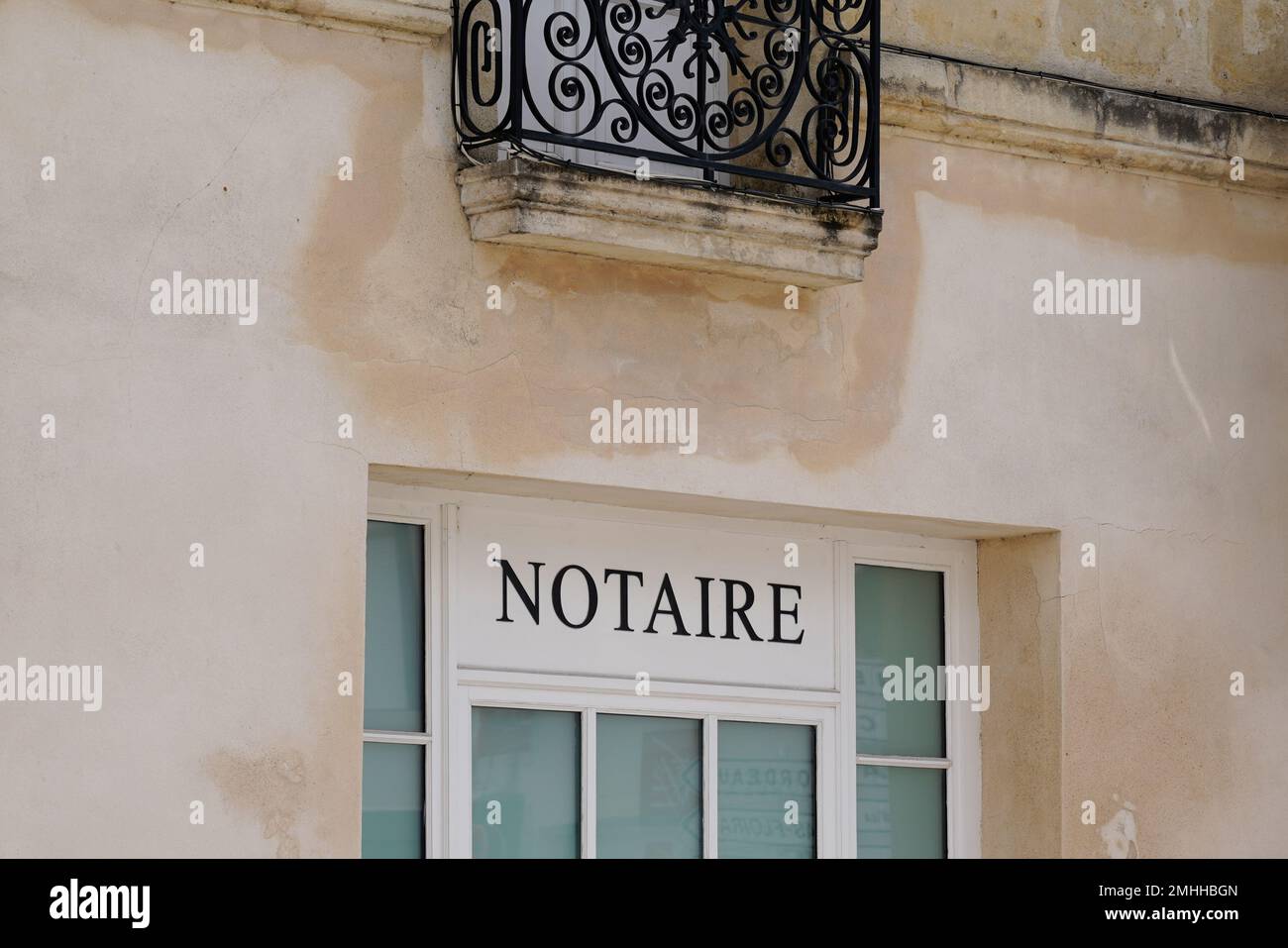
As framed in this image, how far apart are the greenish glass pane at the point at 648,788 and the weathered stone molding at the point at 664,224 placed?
1.36 metres

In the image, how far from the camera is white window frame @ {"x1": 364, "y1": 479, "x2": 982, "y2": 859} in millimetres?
6676

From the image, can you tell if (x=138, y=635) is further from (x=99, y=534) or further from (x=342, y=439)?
(x=342, y=439)

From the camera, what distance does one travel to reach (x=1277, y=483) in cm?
791

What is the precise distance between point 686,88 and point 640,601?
1583 mm

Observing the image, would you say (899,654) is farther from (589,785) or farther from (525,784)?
(525,784)

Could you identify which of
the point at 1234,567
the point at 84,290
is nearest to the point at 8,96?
the point at 84,290

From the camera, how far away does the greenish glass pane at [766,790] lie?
7.14 m

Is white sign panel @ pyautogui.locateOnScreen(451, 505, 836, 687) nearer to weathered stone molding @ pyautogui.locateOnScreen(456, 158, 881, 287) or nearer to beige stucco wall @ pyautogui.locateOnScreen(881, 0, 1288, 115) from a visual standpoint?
weathered stone molding @ pyautogui.locateOnScreen(456, 158, 881, 287)

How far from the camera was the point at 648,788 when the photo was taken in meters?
7.00

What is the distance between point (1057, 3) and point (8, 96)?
137 inches

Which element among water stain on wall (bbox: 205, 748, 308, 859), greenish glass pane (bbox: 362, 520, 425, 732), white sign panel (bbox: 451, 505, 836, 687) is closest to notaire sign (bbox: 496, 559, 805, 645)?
white sign panel (bbox: 451, 505, 836, 687)

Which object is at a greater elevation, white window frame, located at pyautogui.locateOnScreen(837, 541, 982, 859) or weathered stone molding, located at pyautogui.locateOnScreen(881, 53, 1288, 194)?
weathered stone molding, located at pyautogui.locateOnScreen(881, 53, 1288, 194)

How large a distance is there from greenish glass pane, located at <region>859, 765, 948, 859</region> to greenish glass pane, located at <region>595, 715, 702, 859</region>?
64cm

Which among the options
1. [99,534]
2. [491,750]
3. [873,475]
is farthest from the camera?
[873,475]
